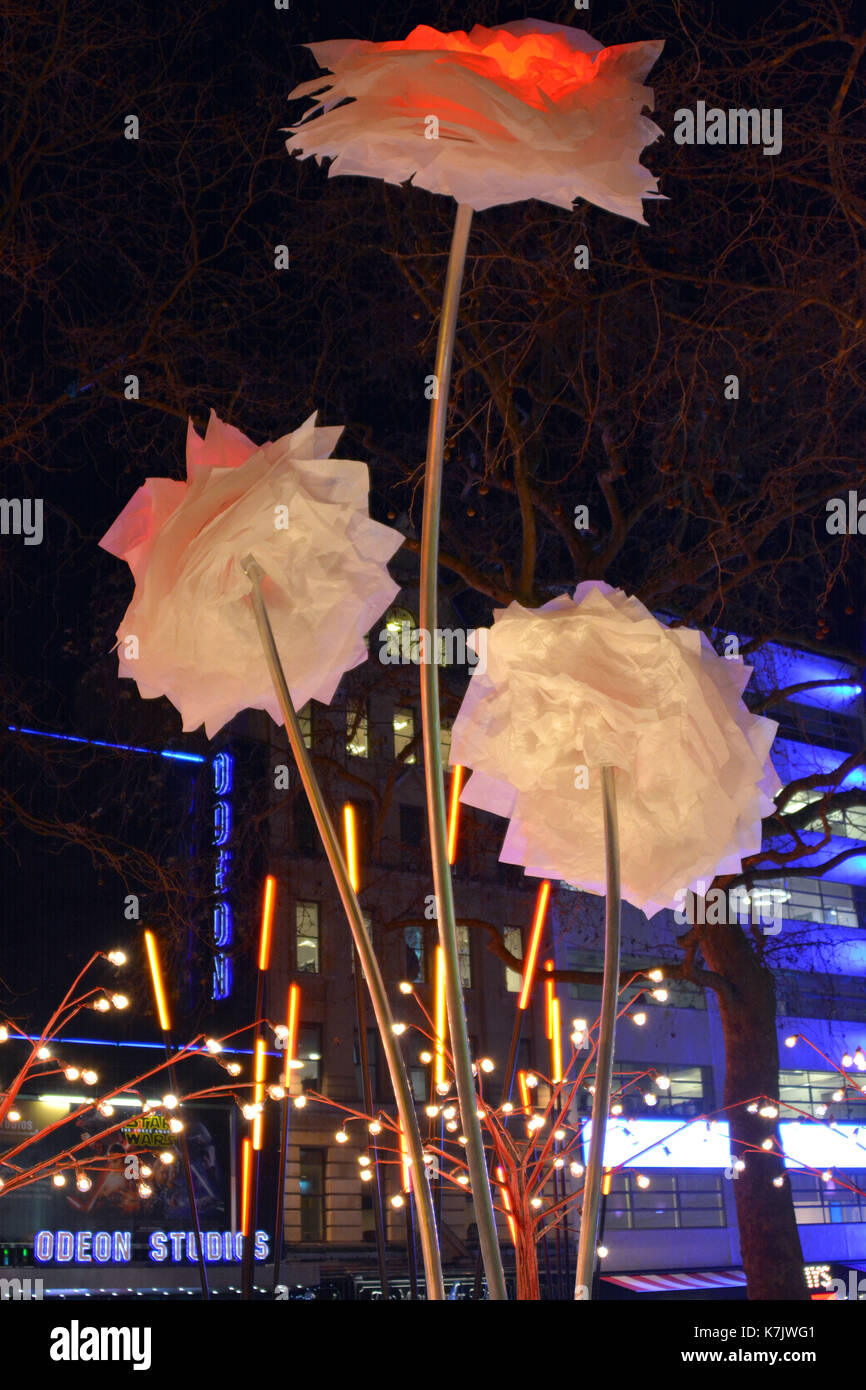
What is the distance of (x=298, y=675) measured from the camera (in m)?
2.19

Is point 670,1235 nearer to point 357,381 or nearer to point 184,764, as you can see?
point 184,764

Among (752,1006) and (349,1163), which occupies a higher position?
(752,1006)

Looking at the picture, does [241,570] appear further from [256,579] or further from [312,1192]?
[312,1192]

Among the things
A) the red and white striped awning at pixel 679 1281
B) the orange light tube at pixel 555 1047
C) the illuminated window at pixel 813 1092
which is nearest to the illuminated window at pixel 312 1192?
the red and white striped awning at pixel 679 1281

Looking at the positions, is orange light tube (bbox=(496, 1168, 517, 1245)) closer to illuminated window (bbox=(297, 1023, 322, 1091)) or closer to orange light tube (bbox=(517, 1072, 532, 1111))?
orange light tube (bbox=(517, 1072, 532, 1111))

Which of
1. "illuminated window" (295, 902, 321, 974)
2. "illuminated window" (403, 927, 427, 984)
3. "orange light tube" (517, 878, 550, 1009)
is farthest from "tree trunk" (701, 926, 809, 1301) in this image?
"illuminated window" (295, 902, 321, 974)

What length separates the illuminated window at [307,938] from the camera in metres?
25.2

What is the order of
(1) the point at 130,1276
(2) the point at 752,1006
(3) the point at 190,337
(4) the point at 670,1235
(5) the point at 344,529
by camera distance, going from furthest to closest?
(4) the point at 670,1235 < (1) the point at 130,1276 < (2) the point at 752,1006 < (3) the point at 190,337 < (5) the point at 344,529

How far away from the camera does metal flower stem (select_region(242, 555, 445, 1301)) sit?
1.79 meters

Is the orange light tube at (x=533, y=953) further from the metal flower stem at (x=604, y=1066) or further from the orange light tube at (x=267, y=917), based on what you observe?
the metal flower stem at (x=604, y=1066)

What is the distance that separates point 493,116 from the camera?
69.7 inches

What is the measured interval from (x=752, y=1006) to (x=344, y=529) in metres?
9.91

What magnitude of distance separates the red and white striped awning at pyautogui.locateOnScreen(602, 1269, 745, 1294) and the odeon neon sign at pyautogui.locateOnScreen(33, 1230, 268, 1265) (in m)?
7.29

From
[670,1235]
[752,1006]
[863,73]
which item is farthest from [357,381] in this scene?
[670,1235]
